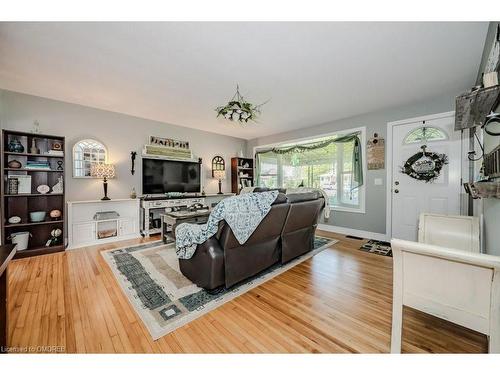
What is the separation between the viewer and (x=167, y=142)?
14.9 ft

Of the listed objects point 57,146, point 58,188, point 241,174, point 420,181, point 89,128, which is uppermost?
point 89,128

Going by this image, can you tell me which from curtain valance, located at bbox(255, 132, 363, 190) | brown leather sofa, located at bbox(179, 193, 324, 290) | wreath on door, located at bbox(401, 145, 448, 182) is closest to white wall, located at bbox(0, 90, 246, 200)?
brown leather sofa, located at bbox(179, 193, 324, 290)

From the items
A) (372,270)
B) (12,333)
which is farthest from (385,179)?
(12,333)

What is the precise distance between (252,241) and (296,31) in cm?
194

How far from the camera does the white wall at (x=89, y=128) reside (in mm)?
3072

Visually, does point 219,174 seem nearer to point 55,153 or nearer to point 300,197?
point 55,153

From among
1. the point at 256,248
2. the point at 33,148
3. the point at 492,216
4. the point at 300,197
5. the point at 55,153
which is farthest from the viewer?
the point at 55,153

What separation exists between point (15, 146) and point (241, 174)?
4.32 m

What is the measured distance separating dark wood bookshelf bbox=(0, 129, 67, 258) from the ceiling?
73 cm

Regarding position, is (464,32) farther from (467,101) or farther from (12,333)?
(12,333)

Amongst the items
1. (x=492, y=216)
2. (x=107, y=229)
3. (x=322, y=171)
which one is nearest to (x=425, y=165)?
(x=322, y=171)

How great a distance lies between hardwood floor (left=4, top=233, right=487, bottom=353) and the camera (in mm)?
1312

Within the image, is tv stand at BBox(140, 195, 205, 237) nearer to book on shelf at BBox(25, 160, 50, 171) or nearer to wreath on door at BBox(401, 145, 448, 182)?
book on shelf at BBox(25, 160, 50, 171)

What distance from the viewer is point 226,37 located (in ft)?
5.95
